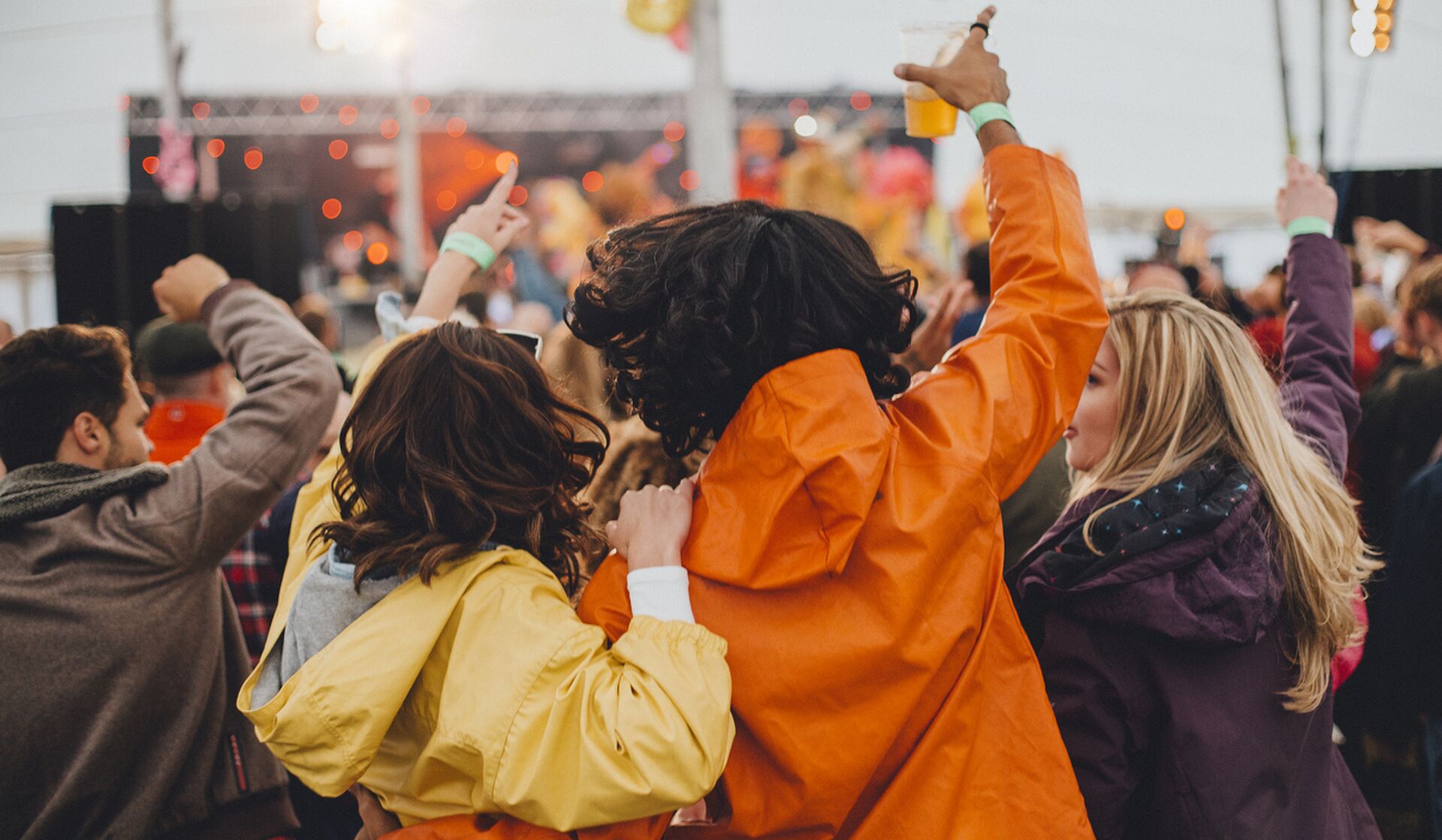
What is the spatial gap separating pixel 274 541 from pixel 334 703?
1720 mm

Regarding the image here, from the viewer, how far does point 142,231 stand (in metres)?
3.71

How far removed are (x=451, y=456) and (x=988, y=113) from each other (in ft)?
3.43

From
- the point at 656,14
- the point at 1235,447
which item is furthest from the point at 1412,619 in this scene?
the point at 656,14

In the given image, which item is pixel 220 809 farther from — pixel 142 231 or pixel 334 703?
pixel 142 231

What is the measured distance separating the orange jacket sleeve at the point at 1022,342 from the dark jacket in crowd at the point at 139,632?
4.64 feet

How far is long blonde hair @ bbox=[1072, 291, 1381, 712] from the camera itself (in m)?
1.79

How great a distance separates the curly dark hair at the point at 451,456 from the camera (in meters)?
1.61

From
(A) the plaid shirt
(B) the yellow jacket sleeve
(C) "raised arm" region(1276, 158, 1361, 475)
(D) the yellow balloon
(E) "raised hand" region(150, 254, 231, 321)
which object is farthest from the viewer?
(D) the yellow balloon

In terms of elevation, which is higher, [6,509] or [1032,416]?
[1032,416]

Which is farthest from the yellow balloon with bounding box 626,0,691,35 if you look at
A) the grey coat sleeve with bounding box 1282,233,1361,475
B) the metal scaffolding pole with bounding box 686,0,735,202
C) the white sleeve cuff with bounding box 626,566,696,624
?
the white sleeve cuff with bounding box 626,566,696,624

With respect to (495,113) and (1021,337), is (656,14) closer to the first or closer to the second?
(1021,337)

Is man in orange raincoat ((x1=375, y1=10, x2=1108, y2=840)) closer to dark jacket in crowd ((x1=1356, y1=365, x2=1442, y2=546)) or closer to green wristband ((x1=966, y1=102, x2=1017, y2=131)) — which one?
green wristband ((x1=966, y1=102, x2=1017, y2=131))

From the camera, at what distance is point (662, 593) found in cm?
143

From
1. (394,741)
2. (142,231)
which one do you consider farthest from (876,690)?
(142,231)
